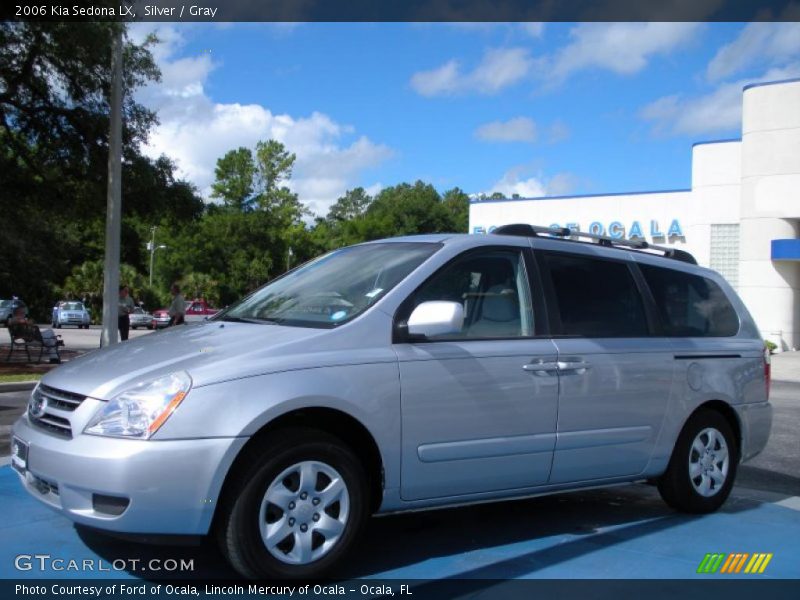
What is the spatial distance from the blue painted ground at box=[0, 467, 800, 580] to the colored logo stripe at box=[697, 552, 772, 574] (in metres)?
0.05

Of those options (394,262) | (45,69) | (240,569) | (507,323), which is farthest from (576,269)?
(45,69)

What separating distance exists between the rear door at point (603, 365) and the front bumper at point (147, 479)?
212 cm

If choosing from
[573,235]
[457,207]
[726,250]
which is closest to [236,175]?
[457,207]

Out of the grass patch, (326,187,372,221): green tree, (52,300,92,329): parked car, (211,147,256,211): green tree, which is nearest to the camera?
the grass patch

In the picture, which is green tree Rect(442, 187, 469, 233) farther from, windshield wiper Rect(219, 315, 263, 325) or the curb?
windshield wiper Rect(219, 315, 263, 325)

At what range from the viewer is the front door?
14.3 ft

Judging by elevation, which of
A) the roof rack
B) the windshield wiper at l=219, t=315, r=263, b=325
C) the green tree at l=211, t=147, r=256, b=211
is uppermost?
the green tree at l=211, t=147, r=256, b=211

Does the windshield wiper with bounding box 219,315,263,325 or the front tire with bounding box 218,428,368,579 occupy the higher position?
the windshield wiper with bounding box 219,315,263,325

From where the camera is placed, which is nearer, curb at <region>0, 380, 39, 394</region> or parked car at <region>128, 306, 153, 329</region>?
curb at <region>0, 380, 39, 394</region>

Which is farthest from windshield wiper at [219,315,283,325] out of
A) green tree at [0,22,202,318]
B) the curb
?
green tree at [0,22,202,318]

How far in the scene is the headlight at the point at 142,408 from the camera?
3709 mm

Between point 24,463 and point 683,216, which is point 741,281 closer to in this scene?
point 683,216

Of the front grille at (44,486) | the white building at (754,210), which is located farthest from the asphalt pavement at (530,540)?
the white building at (754,210)

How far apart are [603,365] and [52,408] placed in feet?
10.3
